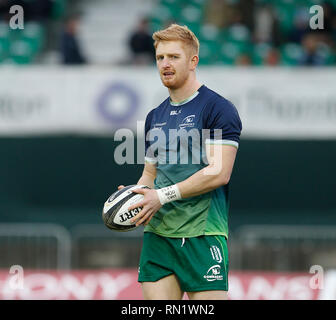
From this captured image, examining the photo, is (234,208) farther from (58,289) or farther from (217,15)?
(58,289)

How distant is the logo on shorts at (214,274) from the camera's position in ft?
19.0

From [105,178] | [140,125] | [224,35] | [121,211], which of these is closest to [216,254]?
[121,211]

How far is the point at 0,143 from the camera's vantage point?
16031 millimetres

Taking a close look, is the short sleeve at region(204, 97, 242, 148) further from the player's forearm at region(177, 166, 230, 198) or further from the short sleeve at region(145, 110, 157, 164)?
the short sleeve at region(145, 110, 157, 164)

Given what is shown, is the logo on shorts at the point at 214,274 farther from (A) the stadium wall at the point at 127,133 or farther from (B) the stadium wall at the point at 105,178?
(B) the stadium wall at the point at 105,178

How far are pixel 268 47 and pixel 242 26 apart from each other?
0.66 m

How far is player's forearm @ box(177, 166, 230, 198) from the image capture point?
570 centimetres

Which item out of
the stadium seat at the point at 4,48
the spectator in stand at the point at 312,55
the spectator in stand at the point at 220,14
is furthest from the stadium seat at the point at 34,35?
the spectator in stand at the point at 312,55

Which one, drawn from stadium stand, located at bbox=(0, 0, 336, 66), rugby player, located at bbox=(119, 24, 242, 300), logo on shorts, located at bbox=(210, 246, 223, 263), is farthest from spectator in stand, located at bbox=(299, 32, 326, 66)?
logo on shorts, located at bbox=(210, 246, 223, 263)

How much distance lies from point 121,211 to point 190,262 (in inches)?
21.8

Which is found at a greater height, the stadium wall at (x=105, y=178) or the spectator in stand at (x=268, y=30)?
the spectator in stand at (x=268, y=30)

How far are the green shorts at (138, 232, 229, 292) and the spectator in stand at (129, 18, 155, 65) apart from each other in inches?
398

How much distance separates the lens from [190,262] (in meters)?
5.82

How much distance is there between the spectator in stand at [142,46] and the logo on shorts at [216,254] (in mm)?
10161
